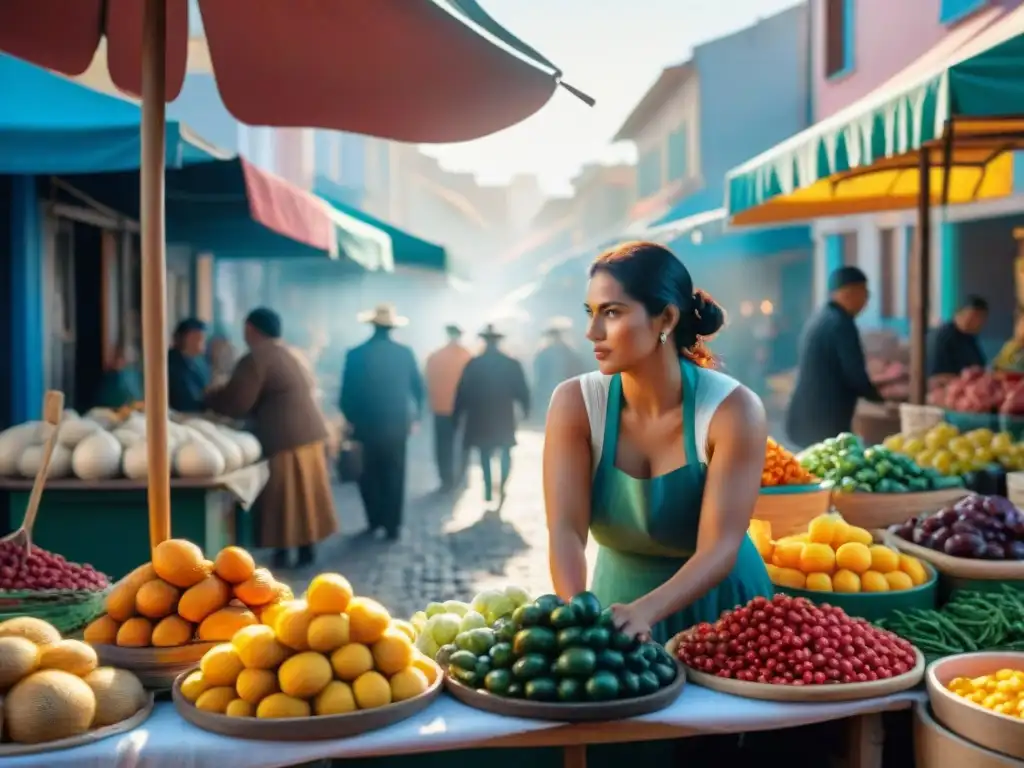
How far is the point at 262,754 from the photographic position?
2727 mm

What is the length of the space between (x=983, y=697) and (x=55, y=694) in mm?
2395

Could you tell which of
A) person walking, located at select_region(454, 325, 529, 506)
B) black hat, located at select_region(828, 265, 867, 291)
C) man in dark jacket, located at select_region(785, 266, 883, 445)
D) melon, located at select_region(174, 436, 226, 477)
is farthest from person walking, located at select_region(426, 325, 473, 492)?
melon, located at select_region(174, 436, 226, 477)

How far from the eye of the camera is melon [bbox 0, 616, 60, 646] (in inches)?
120

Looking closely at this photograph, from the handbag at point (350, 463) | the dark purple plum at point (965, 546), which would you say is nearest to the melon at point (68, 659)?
the dark purple plum at point (965, 546)

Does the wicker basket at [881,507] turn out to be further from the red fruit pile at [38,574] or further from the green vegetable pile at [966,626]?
the red fruit pile at [38,574]

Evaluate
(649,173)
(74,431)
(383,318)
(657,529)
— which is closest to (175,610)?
(657,529)

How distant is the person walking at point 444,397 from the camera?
14.4 meters

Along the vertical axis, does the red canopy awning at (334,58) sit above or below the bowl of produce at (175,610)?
above

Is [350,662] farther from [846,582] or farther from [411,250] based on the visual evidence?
[411,250]

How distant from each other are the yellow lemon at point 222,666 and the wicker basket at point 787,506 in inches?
131

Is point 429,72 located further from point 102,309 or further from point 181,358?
point 102,309

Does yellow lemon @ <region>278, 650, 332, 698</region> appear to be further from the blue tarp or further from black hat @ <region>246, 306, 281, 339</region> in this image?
black hat @ <region>246, 306, 281, 339</region>

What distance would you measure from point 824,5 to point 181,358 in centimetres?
1509

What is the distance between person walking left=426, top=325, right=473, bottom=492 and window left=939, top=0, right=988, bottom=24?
7480 mm
